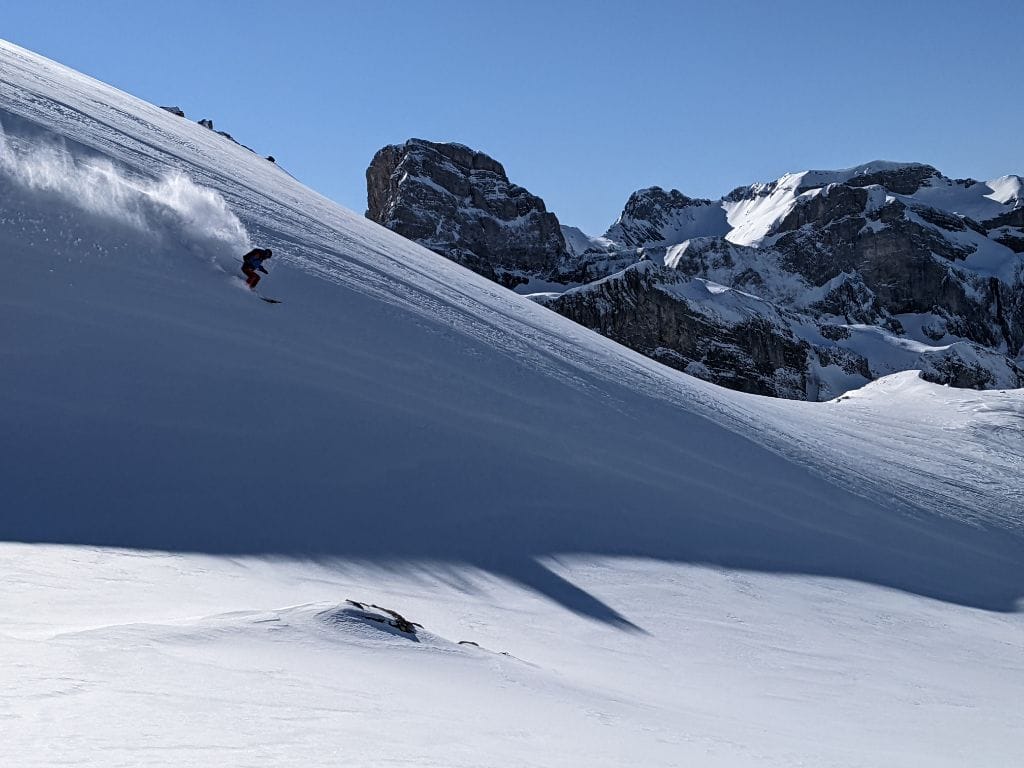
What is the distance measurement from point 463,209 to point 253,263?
145763 millimetres

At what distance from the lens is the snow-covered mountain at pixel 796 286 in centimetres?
12306

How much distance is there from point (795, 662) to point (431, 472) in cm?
641

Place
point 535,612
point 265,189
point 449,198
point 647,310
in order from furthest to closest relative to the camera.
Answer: point 449,198
point 647,310
point 265,189
point 535,612

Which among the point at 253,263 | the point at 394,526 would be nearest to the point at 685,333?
the point at 253,263

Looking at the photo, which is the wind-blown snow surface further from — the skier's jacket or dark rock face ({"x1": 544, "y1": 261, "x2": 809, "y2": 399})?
dark rock face ({"x1": 544, "y1": 261, "x2": 809, "y2": 399})

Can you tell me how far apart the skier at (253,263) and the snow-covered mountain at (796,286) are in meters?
98.3

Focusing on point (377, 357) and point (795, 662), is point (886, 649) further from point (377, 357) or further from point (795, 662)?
point (377, 357)

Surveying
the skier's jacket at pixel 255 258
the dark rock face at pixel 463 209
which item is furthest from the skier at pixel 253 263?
the dark rock face at pixel 463 209

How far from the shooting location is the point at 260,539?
12.1m

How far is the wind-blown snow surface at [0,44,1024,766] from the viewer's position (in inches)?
226

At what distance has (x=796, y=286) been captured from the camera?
6609 inches

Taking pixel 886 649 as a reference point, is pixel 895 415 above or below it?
above

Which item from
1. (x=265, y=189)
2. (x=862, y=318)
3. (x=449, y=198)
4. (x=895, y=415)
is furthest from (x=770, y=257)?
(x=265, y=189)

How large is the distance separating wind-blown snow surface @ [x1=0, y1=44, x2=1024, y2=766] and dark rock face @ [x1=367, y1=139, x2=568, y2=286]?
426 ft
